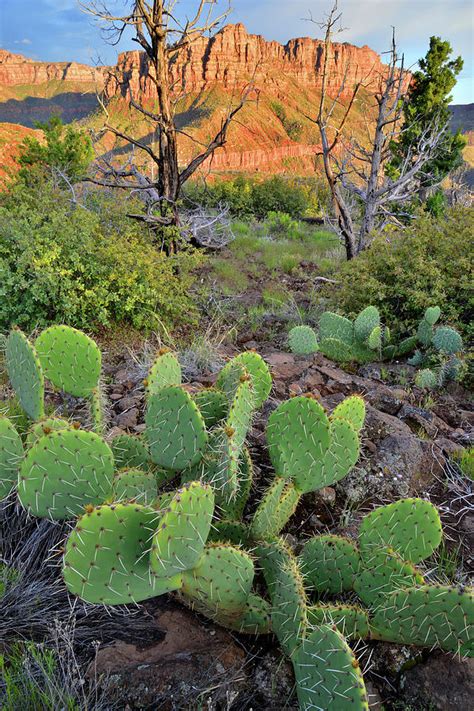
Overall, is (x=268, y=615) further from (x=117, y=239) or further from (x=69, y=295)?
(x=117, y=239)

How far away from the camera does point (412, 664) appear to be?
1.75 metres

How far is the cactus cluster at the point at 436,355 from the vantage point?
186 inches

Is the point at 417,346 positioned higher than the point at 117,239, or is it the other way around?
the point at 117,239

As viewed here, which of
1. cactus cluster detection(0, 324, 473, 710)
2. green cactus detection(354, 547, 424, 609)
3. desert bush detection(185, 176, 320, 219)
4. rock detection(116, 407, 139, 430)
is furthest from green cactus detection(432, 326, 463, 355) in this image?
desert bush detection(185, 176, 320, 219)

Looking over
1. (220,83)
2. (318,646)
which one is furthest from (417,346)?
(220,83)

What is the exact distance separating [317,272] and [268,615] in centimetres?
903

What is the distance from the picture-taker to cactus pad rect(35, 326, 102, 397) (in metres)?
2.57

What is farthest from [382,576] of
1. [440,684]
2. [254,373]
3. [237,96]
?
[237,96]

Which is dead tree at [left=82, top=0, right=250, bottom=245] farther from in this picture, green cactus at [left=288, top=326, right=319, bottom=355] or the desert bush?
the desert bush

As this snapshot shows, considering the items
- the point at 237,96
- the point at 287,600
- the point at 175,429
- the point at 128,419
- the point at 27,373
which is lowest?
the point at 128,419

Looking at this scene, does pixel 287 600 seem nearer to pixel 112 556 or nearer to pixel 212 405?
pixel 112 556

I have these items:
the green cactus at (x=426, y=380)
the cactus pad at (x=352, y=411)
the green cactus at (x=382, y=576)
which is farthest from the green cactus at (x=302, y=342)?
the green cactus at (x=382, y=576)

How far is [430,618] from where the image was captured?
1593 millimetres

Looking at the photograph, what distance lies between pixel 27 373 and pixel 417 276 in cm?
518
